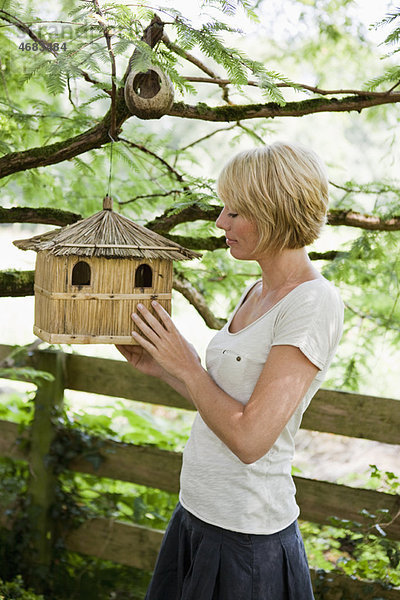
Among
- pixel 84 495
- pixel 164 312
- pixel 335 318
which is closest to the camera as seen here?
pixel 335 318

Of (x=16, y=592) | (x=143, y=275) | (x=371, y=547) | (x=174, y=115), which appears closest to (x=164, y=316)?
(x=143, y=275)

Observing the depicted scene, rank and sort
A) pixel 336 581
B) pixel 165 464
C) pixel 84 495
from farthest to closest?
pixel 84 495
pixel 165 464
pixel 336 581

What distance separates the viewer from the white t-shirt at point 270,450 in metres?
1.44

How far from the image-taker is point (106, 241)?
66.8 inches

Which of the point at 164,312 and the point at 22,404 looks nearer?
the point at 164,312

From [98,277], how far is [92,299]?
2.4 inches

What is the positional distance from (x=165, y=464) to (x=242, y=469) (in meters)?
1.64

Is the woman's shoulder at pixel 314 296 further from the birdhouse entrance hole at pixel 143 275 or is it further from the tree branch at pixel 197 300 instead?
the tree branch at pixel 197 300

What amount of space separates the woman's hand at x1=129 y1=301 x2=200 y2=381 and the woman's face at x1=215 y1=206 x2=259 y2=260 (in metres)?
0.26

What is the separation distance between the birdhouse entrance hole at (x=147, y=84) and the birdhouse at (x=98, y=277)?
0.31 metres

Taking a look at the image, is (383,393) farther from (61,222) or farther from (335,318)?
(335,318)

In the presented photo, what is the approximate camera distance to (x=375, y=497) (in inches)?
110

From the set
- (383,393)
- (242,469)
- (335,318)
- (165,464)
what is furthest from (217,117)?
(383,393)

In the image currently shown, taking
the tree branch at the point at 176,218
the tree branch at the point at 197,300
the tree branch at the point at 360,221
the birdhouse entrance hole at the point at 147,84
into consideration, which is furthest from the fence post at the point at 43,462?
the birdhouse entrance hole at the point at 147,84
